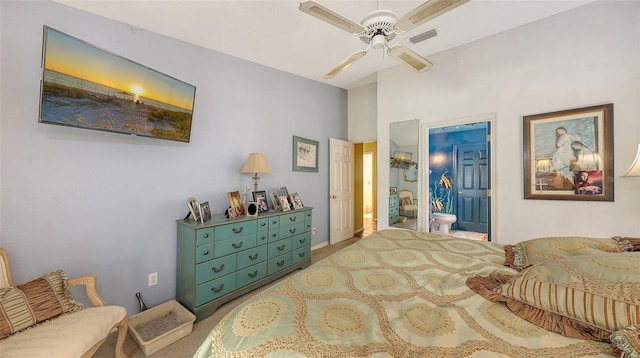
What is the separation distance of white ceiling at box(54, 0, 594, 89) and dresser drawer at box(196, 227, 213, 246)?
2027 millimetres

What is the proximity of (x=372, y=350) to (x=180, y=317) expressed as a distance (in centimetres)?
212

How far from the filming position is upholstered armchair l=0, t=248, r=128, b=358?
117 centimetres

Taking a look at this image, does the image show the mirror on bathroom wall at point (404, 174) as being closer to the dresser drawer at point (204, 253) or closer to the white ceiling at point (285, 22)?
the white ceiling at point (285, 22)

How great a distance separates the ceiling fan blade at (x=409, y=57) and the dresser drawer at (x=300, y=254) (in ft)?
8.18

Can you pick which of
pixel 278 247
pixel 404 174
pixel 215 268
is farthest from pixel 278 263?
pixel 404 174

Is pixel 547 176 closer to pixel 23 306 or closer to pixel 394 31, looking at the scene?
pixel 394 31

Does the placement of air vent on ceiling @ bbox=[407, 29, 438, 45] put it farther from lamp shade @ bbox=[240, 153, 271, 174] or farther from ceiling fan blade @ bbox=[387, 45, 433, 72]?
lamp shade @ bbox=[240, 153, 271, 174]

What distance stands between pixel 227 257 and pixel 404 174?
2.68 metres

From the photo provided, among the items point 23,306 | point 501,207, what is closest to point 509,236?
point 501,207

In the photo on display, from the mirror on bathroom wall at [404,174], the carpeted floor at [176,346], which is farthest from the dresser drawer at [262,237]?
the mirror on bathroom wall at [404,174]

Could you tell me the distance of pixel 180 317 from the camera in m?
2.10

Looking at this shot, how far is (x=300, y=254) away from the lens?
313cm

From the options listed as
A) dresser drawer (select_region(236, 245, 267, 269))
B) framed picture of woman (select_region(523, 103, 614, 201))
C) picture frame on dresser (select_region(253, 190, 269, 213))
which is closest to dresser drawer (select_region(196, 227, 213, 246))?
dresser drawer (select_region(236, 245, 267, 269))

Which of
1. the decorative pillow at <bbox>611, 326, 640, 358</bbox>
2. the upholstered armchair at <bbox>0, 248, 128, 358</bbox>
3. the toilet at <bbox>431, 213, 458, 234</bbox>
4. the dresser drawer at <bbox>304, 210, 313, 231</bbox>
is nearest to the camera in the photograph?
the decorative pillow at <bbox>611, 326, 640, 358</bbox>
